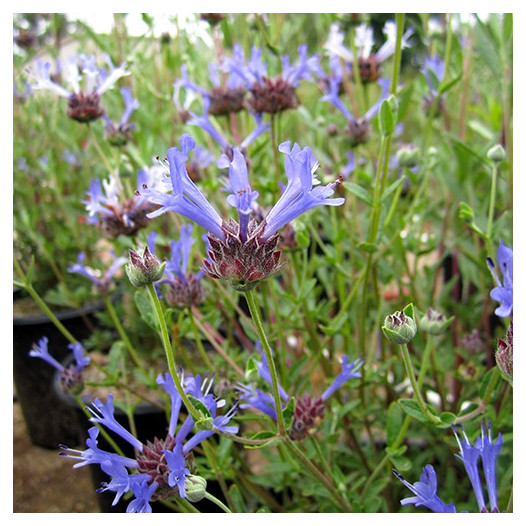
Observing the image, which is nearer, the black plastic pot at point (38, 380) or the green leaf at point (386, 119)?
the green leaf at point (386, 119)

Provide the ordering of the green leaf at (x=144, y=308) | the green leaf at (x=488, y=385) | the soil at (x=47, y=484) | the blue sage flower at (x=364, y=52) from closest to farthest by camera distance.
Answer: the green leaf at (x=488, y=385) → the green leaf at (x=144, y=308) → the blue sage flower at (x=364, y=52) → the soil at (x=47, y=484)

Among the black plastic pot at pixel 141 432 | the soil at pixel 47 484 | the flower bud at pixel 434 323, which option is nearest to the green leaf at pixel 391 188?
the flower bud at pixel 434 323

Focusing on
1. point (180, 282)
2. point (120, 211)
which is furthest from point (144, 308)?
point (120, 211)

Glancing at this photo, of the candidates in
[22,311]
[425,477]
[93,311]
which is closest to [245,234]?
[425,477]

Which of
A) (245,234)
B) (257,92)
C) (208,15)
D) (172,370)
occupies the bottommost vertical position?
(172,370)

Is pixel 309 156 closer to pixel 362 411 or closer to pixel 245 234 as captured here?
pixel 245 234

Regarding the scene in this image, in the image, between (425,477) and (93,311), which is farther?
(93,311)

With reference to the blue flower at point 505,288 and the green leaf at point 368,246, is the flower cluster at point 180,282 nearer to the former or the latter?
the green leaf at point 368,246

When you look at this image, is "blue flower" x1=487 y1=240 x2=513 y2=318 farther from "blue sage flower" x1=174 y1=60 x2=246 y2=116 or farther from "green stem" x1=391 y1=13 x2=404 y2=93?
"blue sage flower" x1=174 y1=60 x2=246 y2=116
